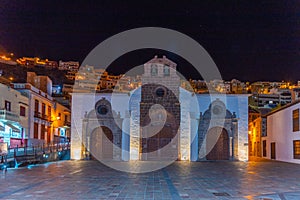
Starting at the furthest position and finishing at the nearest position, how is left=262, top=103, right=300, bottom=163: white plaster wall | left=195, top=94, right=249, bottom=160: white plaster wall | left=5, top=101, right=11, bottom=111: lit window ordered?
left=195, top=94, right=249, bottom=160: white plaster wall
left=262, top=103, right=300, bottom=163: white plaster wall
left=5, top=101, right=11, bottom=111: lit window

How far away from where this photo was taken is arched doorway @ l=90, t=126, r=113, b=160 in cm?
2583

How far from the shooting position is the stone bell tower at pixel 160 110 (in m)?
26.3

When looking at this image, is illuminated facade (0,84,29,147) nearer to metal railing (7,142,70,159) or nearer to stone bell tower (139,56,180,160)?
metal railing (7,142,70,159)

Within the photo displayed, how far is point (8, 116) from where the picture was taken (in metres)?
25.2

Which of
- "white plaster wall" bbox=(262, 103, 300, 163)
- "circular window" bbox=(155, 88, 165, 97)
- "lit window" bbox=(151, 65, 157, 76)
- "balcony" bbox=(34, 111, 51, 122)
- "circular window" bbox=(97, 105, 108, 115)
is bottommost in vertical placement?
"white plaster wall" bbox=(262, 103, 300, 163)

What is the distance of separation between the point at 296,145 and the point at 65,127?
25.7 metres

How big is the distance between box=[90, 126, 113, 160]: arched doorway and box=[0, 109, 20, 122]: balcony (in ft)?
20.0

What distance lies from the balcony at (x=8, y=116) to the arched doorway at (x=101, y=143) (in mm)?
6082

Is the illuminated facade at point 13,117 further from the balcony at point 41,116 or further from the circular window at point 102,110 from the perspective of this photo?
the circular window at point 102,110

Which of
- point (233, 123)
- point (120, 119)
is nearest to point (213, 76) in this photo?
point (233, 123)

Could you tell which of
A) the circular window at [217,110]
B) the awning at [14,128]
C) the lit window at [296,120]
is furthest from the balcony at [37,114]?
the lit window at [296,120]

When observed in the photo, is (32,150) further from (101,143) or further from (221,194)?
(221,194)

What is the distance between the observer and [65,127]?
4050cm

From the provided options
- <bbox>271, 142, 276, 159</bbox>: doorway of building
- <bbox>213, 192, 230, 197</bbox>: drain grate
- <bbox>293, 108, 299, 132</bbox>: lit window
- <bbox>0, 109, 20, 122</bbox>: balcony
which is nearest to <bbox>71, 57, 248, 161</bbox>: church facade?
<bbox>293, 108, 299, 132</bbox>: lit window
